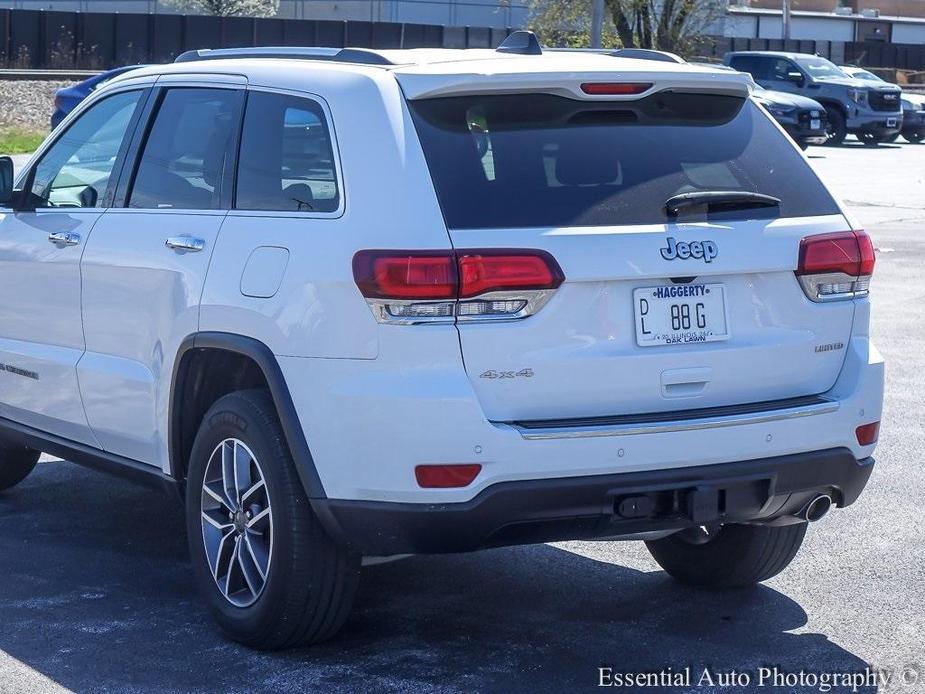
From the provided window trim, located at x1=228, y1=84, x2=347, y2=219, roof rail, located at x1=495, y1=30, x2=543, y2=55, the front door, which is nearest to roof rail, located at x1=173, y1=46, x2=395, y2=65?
window trim, located at x1=228, y1=84, x2=347, y2=219

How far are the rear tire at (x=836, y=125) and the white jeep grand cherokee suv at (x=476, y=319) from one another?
30.9 m

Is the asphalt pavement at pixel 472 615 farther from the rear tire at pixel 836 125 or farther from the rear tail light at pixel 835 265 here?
the rear tire at pixel 836 125

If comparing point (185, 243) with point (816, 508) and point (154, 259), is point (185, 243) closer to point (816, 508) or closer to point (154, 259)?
point (154, 259)

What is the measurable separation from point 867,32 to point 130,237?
2904 inches

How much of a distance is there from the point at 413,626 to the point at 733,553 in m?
1.17

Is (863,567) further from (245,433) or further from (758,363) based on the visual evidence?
(245,433)

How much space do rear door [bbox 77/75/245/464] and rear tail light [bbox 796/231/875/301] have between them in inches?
72.1

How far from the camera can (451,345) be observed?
4246 millimetres

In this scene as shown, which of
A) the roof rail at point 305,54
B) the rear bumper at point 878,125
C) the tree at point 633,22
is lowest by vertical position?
the rear bumper at point 878,125

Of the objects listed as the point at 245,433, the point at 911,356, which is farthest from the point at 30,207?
the point at 911,356

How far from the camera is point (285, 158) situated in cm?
488

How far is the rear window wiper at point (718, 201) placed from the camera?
4582 millimetres

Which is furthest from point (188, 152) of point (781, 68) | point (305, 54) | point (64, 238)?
point (781, 68)

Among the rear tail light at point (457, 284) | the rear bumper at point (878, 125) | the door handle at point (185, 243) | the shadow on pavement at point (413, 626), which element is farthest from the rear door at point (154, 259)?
the rear bumper at point (878, 125)
